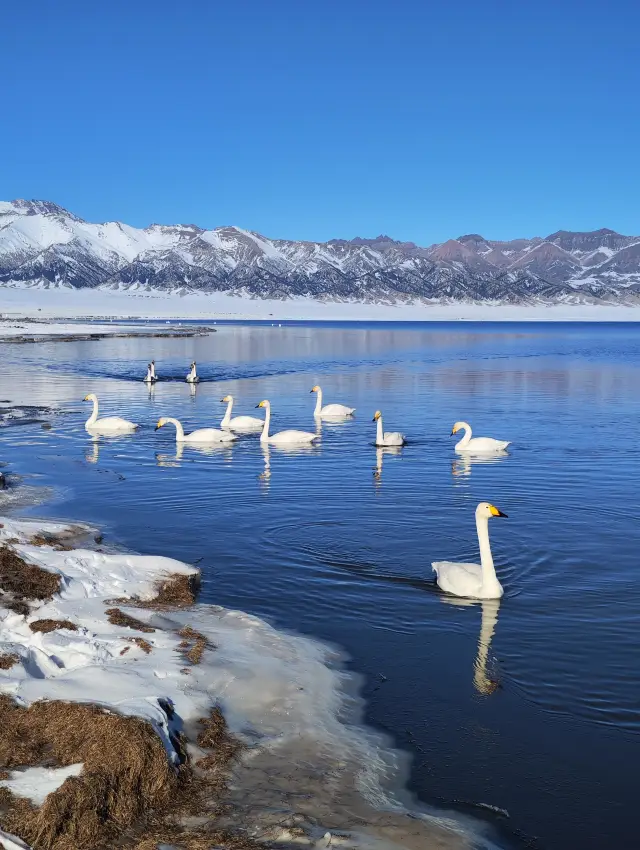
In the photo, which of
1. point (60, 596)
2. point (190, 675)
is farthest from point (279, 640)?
point (60, 596)

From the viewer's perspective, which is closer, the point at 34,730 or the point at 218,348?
the point at 34,730

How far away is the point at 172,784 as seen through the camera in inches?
250

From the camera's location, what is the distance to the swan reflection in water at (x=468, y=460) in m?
19.8

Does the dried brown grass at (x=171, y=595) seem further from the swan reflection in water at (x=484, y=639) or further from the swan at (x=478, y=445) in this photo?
the swan at (x=478, y=445)

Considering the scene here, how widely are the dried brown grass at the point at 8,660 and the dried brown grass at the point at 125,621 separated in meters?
1.48

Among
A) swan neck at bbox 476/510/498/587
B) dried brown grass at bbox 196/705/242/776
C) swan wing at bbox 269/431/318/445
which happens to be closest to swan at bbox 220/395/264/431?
swan wing at bbox 269/431/318/445

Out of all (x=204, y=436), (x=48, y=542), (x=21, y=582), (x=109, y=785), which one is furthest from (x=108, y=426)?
(x=109, y=785)

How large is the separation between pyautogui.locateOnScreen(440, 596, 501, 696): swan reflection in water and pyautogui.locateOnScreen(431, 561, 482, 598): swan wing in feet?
0.38

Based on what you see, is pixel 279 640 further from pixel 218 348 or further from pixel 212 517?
pixel 218 348

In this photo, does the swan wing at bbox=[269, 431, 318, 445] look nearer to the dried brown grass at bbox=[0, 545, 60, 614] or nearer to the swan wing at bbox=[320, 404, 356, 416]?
the swan wing at bbox=[320, 404, 356, 416]

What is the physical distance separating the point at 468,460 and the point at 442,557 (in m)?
8.30

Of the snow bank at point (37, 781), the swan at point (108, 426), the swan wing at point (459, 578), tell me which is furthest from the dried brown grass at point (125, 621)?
the swan at point (108, 426)

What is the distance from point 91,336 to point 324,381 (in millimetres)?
45702

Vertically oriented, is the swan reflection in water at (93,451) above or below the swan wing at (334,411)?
below
